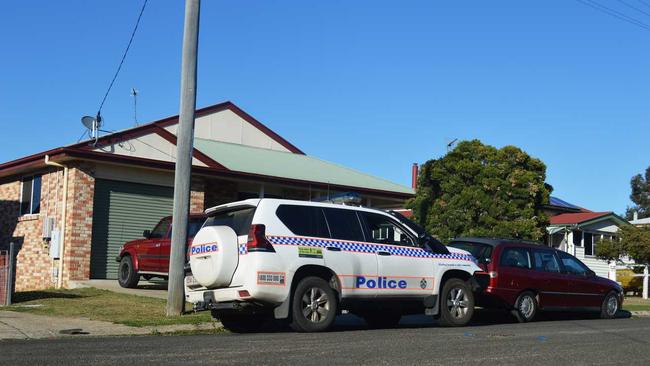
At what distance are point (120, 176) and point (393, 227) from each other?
1161 centimetres

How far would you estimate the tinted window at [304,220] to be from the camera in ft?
37.4

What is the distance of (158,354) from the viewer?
329 inches

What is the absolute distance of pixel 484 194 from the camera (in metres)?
24.6

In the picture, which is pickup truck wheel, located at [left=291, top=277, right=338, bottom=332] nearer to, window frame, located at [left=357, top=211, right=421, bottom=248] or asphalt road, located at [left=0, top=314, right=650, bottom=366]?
asphalt road, located at [left=0, top=314, right=650, bottom=366]

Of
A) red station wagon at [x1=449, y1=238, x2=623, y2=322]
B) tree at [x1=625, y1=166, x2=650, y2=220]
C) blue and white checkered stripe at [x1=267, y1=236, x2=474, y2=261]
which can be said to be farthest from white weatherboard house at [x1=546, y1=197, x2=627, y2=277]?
tree at [x1=625, y1=166, x2=650, y2=220]

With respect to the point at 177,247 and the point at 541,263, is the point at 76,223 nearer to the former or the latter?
the point at 177,247

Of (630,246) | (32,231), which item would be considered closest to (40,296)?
(32,231)

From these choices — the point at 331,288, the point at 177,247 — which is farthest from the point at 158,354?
the point at 177,247

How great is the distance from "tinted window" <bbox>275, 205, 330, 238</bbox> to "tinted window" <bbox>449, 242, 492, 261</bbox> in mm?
4115

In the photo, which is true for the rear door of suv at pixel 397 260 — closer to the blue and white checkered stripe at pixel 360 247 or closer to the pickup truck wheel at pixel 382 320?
the blue and white checkered stripe at pixel 360 247

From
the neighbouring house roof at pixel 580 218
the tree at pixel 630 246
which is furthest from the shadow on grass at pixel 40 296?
the neighbouring house roof at pixel 580 218

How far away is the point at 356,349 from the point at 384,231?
3721mm

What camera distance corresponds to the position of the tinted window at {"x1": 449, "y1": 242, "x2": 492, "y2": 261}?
1468cm

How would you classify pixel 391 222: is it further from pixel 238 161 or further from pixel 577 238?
pixel 577 238
